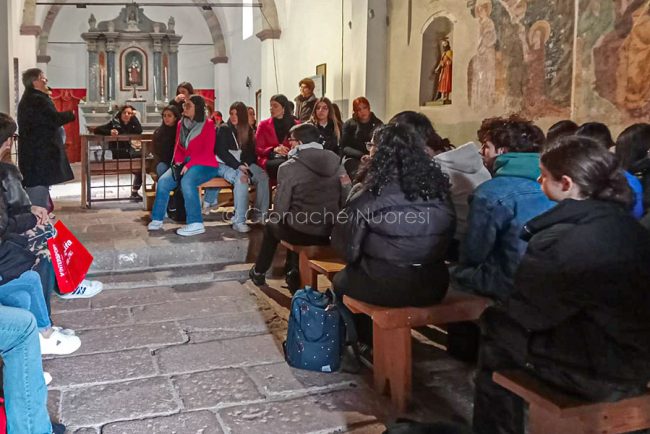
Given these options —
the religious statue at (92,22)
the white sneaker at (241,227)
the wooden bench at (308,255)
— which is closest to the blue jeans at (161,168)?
the white sneaker at (241,227)

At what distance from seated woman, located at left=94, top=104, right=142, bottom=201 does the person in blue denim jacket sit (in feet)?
18.2

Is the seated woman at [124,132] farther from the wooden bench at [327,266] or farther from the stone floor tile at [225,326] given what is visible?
the wooden bench at [327,266]

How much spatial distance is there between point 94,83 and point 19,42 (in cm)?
775

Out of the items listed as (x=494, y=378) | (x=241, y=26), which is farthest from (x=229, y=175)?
(x=241, y=26)

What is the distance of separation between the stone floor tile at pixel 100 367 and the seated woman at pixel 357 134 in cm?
368

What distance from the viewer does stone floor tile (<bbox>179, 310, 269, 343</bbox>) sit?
404 cm

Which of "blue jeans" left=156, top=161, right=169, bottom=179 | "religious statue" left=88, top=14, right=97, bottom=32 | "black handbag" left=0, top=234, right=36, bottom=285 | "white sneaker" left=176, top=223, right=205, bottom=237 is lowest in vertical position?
"white sneaker" left=176, top=223, right=205, bottom=237

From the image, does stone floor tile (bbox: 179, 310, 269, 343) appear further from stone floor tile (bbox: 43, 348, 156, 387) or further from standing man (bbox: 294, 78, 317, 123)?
standing man (bbox: 294, 78, 317, 123)

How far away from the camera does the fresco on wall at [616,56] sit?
17.0 feet

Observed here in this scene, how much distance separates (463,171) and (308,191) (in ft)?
4.00

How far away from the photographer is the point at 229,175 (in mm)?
6250

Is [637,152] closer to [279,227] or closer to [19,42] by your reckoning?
[279,227]

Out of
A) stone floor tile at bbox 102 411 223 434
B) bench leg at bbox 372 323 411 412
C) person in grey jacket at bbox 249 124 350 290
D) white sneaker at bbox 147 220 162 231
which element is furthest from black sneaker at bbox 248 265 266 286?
stone floor tile at bbox 102 411 223 434

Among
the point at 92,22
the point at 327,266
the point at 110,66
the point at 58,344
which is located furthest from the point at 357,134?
the point at 92,22
